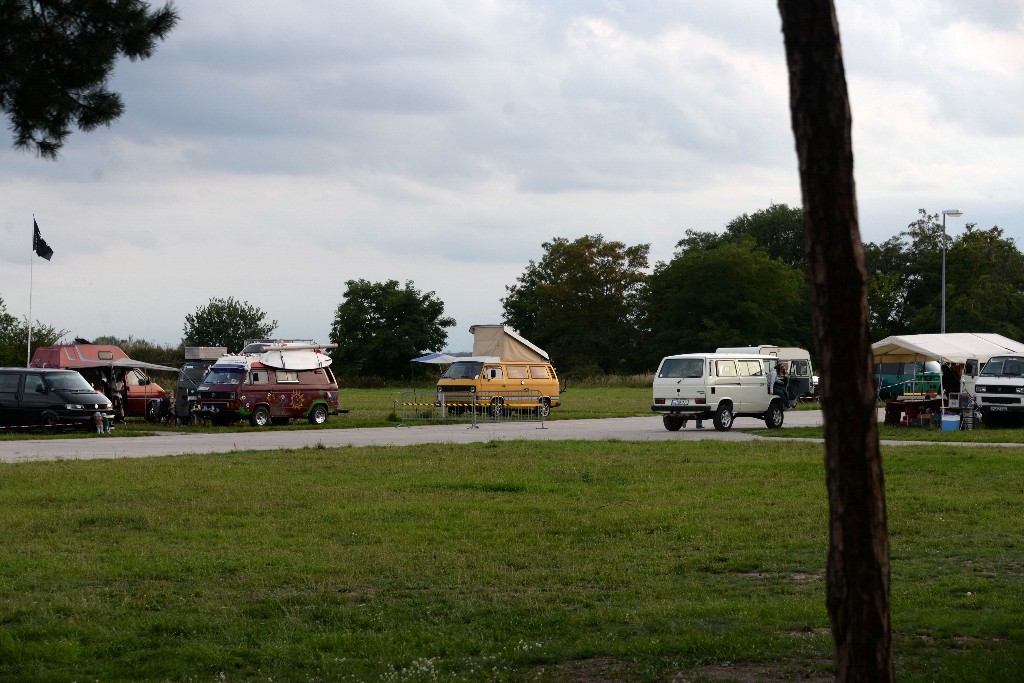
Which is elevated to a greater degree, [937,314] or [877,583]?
[937,314]

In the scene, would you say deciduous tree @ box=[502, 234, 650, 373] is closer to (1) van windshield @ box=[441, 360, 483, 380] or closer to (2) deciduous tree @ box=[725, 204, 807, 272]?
(2) deciduous tree @ box=[725, 204, 807, 272]

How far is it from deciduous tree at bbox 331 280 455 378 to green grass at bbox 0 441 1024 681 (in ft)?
251

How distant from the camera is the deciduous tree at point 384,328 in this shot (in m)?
95.7

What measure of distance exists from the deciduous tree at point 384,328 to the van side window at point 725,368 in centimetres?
6282

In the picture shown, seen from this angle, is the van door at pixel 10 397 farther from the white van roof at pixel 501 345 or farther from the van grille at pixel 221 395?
the white van roof at pixel 501 345

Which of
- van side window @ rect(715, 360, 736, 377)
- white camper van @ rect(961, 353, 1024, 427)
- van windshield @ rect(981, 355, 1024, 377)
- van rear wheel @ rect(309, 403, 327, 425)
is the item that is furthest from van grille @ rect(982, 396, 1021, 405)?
van rear wheel @ rect(309, 403, 327, 425)

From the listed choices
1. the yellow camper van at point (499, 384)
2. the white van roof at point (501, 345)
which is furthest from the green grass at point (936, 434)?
the white van roof at point (501, 345)

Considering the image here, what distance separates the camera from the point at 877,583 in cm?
498

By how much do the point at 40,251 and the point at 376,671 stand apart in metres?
38.7

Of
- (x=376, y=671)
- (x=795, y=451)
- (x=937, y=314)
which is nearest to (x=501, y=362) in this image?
(x=795, y=451)

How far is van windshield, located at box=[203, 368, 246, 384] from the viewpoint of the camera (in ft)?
120

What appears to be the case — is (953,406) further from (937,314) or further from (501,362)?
(937,314)

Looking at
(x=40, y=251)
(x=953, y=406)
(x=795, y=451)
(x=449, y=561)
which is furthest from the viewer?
(x=40, y=251)

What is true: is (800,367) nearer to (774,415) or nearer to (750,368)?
(774,415)
